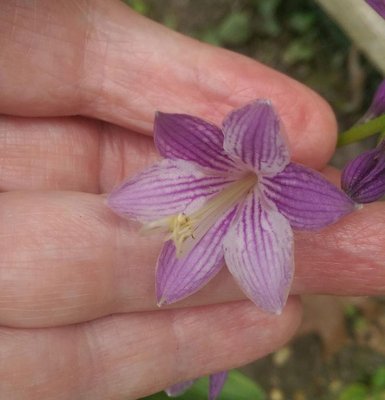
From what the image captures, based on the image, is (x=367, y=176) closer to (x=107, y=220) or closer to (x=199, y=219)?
(x=199, y=219)

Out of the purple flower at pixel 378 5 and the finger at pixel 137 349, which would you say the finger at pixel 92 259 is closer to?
the finger at pixel 137 349

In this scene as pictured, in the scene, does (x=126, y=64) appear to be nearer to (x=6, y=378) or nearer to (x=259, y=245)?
(x=259, y=245)

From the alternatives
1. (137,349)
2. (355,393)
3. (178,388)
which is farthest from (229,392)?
(355,393)

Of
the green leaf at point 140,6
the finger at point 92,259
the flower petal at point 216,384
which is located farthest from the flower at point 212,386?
the green leaf at point 140,6

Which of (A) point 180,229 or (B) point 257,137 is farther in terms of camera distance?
(A) point 180,229

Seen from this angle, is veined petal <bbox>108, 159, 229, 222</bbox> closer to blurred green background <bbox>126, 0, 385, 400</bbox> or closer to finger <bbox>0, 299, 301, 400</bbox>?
finger <bbox>0, 299, 301, 400</bbox>

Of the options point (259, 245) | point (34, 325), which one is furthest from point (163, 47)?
point (34, 325)

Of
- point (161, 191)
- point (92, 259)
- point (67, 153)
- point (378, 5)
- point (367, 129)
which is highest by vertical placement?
point (378, 5)
